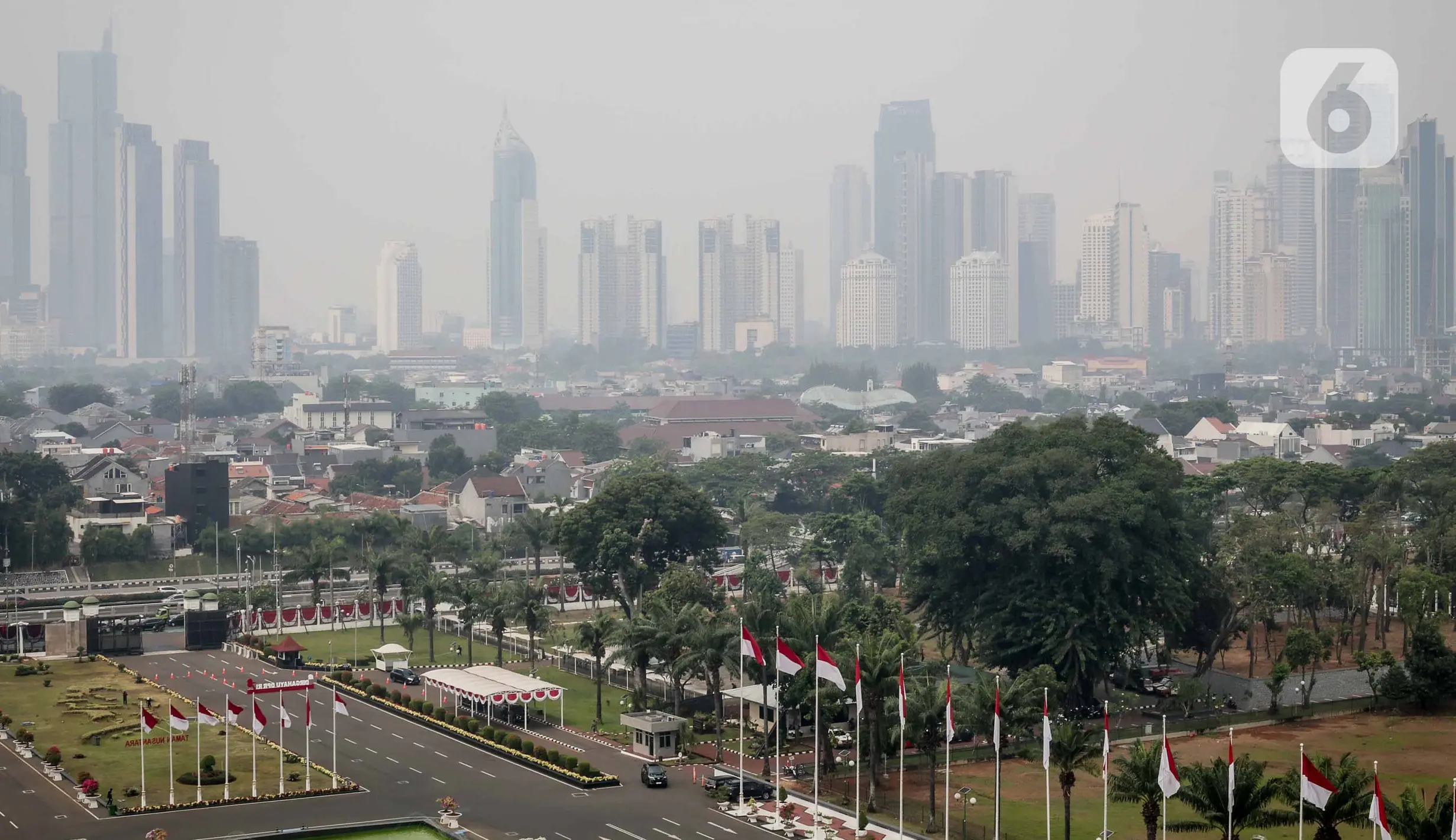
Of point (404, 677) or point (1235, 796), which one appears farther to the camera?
point (404, 677)

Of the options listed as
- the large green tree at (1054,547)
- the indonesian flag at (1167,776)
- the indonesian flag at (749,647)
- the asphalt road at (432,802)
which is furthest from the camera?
the large green tree at (1054,547)

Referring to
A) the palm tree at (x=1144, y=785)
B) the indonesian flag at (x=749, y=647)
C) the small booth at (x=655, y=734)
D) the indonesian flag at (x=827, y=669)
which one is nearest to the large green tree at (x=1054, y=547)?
the small booth at (x=655, y=734)

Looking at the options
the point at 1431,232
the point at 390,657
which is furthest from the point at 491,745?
the point at 1431,232

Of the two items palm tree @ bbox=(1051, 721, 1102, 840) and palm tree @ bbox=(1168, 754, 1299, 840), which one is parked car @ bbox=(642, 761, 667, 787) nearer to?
palm tree @ bbox=(1051, 721, 1102, 840)

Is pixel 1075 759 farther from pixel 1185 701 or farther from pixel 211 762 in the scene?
pixel 211 762

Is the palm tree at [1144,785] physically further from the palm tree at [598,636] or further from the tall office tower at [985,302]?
the tall office tower at [985,302]

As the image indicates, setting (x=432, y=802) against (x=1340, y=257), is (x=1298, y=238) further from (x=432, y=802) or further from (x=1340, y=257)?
(x=432, y=802)
